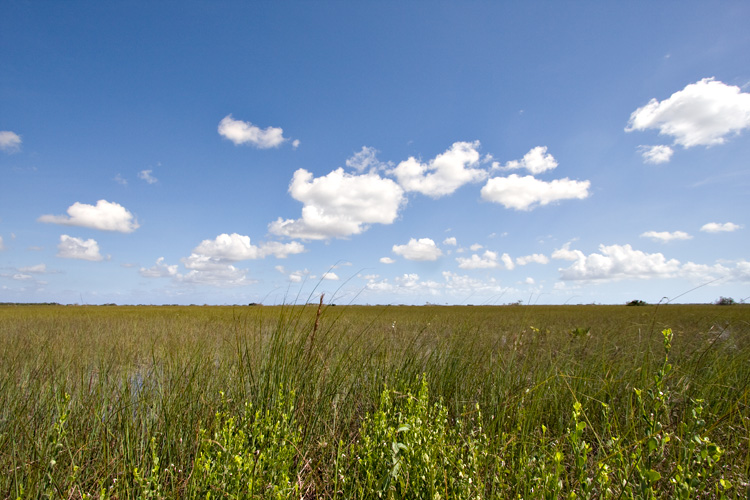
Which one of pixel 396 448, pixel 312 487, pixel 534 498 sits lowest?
Result: pixel 312 487

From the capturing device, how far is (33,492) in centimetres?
254

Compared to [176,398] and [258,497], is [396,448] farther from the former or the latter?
[176,398]

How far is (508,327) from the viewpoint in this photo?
13.3 metres

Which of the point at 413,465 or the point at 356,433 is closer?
the point at 413,465

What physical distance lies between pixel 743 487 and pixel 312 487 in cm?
291

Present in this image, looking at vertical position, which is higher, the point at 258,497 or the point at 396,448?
the point at 396,448

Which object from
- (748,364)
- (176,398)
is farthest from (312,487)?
(748,364)

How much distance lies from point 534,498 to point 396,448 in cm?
78

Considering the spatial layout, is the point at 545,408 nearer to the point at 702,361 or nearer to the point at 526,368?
the point at 526,368

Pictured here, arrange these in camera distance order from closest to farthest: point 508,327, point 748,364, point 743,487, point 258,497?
point 258,497 → point 743,487 → point 748,364 → point 508,327

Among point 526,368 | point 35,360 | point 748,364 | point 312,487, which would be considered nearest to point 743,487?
point 526,368

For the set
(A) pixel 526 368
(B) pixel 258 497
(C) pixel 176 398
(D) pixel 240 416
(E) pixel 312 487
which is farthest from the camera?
(A) pixel 526 368

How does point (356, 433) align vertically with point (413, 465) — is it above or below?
below

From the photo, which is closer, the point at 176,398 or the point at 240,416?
the point at 240,416
